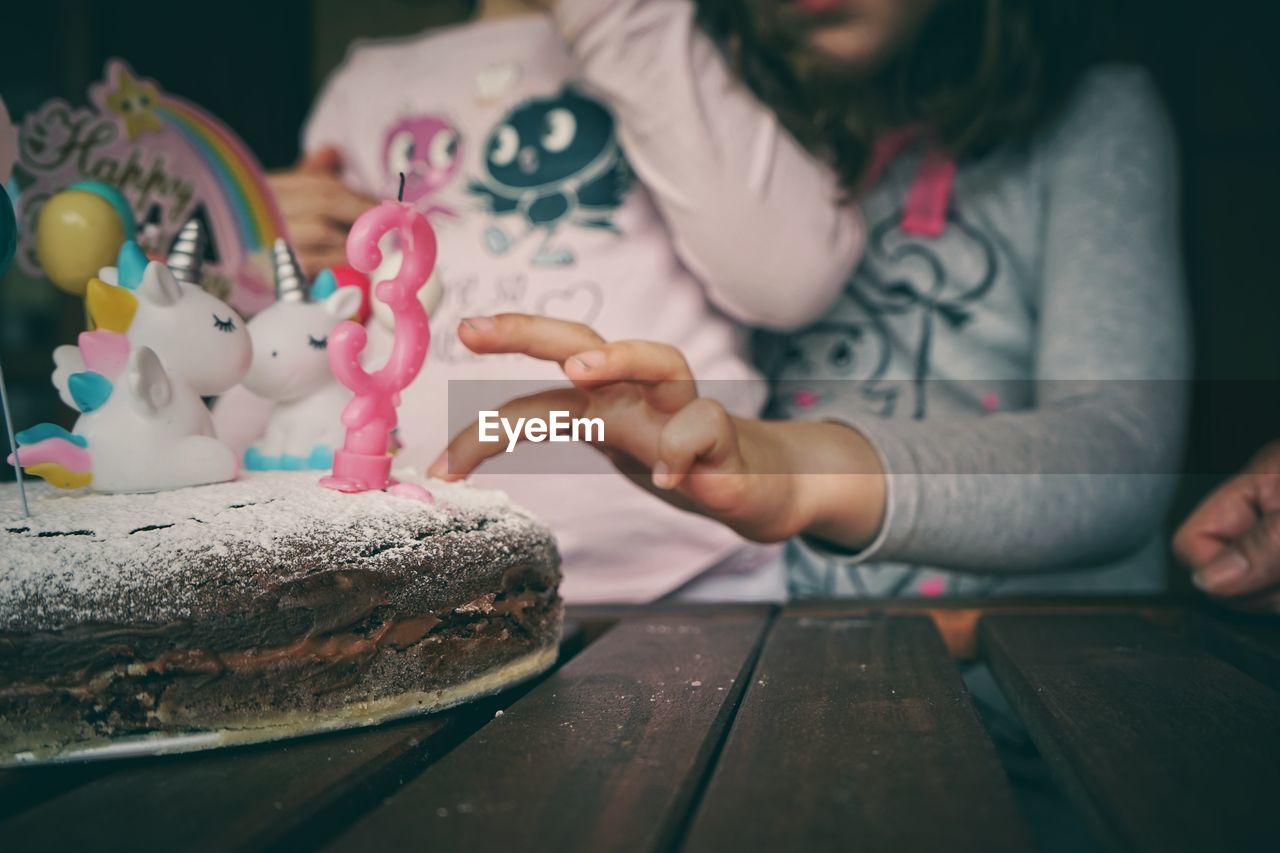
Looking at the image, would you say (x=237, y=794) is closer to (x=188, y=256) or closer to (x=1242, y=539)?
(x=188, y=256)

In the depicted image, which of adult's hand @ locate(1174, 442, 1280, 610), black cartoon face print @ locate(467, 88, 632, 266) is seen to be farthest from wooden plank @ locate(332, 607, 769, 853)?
black cartoon face print @ locate(467, 88, 632, 266)

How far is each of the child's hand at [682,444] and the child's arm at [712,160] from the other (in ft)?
1.02

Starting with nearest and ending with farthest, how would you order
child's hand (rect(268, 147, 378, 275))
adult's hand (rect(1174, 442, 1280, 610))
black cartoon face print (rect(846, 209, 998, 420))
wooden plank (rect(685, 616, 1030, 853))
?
wooden plank (rect(685, 616, 1030, 853)), adult's hand (rect(1174, 442, 1280, 610)), child's hand (rect(268, 147, 378, 275)), black cartoon face print (rect(846, 209, 998, 420))

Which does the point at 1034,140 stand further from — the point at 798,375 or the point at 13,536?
the point at 13,536

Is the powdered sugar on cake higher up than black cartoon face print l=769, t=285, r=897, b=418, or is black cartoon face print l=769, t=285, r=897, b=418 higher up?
black cartoon face print l=769, t=285, r=897, b=418

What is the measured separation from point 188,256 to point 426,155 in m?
0.65

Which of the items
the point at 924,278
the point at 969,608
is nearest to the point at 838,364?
the point at 924,278

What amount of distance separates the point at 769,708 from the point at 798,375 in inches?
31.3

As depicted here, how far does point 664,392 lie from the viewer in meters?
0.63

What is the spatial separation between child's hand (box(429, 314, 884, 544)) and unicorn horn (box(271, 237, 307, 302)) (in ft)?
0.50

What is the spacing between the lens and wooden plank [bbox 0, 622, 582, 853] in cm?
40

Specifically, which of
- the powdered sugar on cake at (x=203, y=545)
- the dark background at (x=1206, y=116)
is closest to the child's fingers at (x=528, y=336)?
the powdered sugar on cake at (x=203, y=545)
